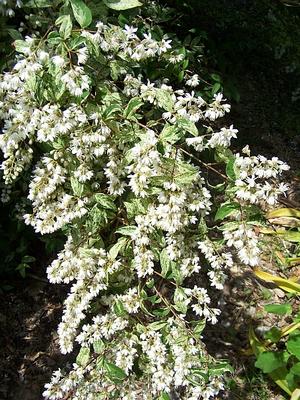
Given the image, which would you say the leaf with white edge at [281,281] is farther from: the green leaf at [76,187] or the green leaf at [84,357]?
the green leaf at [76,187]

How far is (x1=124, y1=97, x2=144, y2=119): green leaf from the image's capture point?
2162 mm

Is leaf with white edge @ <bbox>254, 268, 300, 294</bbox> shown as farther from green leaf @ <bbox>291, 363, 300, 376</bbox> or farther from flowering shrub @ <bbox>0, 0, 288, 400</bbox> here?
flowering shrub @ <bbox>0, 0, 288, 400</bbox>

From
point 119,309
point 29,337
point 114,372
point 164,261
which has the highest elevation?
point 164,261

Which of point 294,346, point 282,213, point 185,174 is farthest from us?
point 282,213

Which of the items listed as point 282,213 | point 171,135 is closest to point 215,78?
point 282,213

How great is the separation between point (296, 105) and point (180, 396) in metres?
2.68

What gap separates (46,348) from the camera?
3414 millimetres

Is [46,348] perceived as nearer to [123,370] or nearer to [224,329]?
[224,329]

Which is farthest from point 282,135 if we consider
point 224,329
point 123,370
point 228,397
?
point 123,370

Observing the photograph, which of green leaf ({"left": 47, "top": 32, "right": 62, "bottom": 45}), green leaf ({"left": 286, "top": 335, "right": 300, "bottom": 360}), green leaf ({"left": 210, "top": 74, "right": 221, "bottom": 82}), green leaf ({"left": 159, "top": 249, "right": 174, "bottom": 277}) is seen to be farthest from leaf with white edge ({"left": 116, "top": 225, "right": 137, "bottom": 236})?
green leaf ({"left": 210, "top": 74, "right": 221, "bottom": 82})

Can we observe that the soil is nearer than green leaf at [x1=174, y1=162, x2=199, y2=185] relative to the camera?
No

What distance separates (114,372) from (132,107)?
0.98 metres

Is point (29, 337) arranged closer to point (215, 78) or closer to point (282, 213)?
point (282, 213)

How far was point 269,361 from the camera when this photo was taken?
2.87 metres
